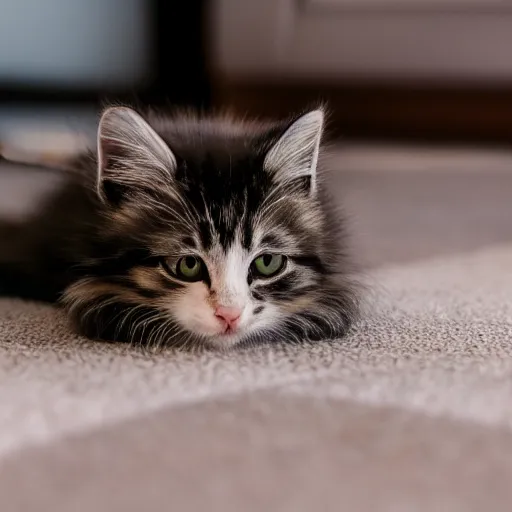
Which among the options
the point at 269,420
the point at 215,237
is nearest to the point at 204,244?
the point at 215,237

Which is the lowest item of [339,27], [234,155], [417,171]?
[417,171]

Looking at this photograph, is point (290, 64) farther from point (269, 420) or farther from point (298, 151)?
point (269, 420)

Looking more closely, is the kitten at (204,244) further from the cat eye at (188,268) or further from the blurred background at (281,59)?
the blurred background at (281,59)

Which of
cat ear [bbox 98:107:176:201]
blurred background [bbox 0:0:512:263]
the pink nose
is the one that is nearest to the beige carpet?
the pink nose

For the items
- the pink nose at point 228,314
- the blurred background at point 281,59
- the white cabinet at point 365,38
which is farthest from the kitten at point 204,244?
the white cabinet at point 365,38

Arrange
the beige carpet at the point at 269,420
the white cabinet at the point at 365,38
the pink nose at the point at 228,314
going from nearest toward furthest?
the beige carpet at the point at 269,420 < the pink nose at the point at 228,314 < the white cabinet at the point at 365,38

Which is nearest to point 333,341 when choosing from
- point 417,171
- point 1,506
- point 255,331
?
point 255,331

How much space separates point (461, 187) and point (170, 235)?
1.38 meters

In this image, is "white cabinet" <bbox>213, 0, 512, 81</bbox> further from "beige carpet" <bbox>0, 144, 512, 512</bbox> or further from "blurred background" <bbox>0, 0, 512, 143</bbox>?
"beige carpet" <bbox>0, 144, 512, 512</bbox>

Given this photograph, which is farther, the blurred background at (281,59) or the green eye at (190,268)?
the blurred background at (281,59)

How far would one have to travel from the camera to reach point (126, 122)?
0.93m

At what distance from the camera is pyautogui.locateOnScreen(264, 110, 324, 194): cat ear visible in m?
0.95

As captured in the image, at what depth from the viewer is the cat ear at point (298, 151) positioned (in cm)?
95

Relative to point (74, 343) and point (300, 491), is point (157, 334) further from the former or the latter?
point (300, 491)
